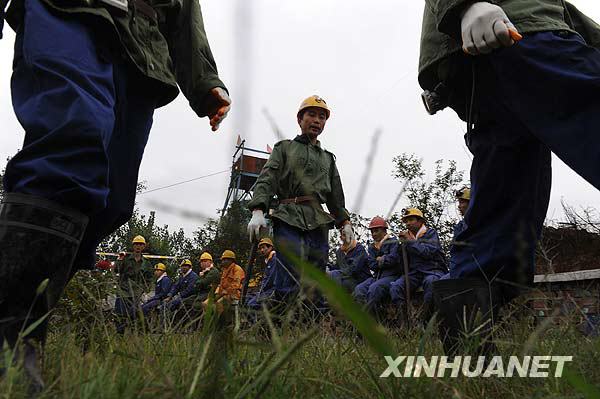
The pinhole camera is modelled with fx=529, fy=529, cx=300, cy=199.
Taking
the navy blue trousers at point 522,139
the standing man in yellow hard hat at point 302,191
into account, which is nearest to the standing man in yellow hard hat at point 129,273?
the navy blue trousers at point 522,139

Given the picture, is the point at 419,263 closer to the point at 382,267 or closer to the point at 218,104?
the point at 382,267

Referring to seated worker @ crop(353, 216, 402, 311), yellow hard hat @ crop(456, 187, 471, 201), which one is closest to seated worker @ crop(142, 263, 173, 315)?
yellow hard hat @ crop(456, 187, 471, 201)

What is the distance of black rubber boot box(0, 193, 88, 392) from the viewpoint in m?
1.11

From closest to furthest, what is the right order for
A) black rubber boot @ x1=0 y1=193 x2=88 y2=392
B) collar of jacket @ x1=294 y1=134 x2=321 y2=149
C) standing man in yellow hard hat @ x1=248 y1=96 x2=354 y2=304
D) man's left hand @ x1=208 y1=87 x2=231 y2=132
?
black rubber boot @ x1=0 y1=193 x2=88 y2=392, man's left hand @ x1=208 y1=87 x2=231 y2=132, standing man in yellow hard hat @ x1=248 y1=96 x2=354 y2=304, collar of jacket @ x1=294 y1=134 x2=321 y2=149

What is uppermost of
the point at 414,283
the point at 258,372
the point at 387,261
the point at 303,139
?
the point at 303,139

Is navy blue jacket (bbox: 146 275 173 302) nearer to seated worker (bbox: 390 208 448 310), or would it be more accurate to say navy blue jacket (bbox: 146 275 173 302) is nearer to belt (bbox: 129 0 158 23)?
belt (bbox: 129 0 158 23)

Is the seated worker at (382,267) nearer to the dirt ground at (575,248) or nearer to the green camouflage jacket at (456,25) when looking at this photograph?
the dirt ground at (575,248)

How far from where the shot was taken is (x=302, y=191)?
400 centimetres

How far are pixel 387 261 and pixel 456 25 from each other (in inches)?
176

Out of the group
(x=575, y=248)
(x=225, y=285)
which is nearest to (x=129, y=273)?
(x=225, y=285)

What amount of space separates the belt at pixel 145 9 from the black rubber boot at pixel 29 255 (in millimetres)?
797

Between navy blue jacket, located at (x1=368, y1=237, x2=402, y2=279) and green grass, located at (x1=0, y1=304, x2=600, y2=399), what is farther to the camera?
navy blue jacket, located at (x1=368, y1=237, x2=402, y2=279)

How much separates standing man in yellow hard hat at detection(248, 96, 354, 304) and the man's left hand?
184 centimetres

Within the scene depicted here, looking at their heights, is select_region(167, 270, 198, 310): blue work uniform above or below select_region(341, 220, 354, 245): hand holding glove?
below
